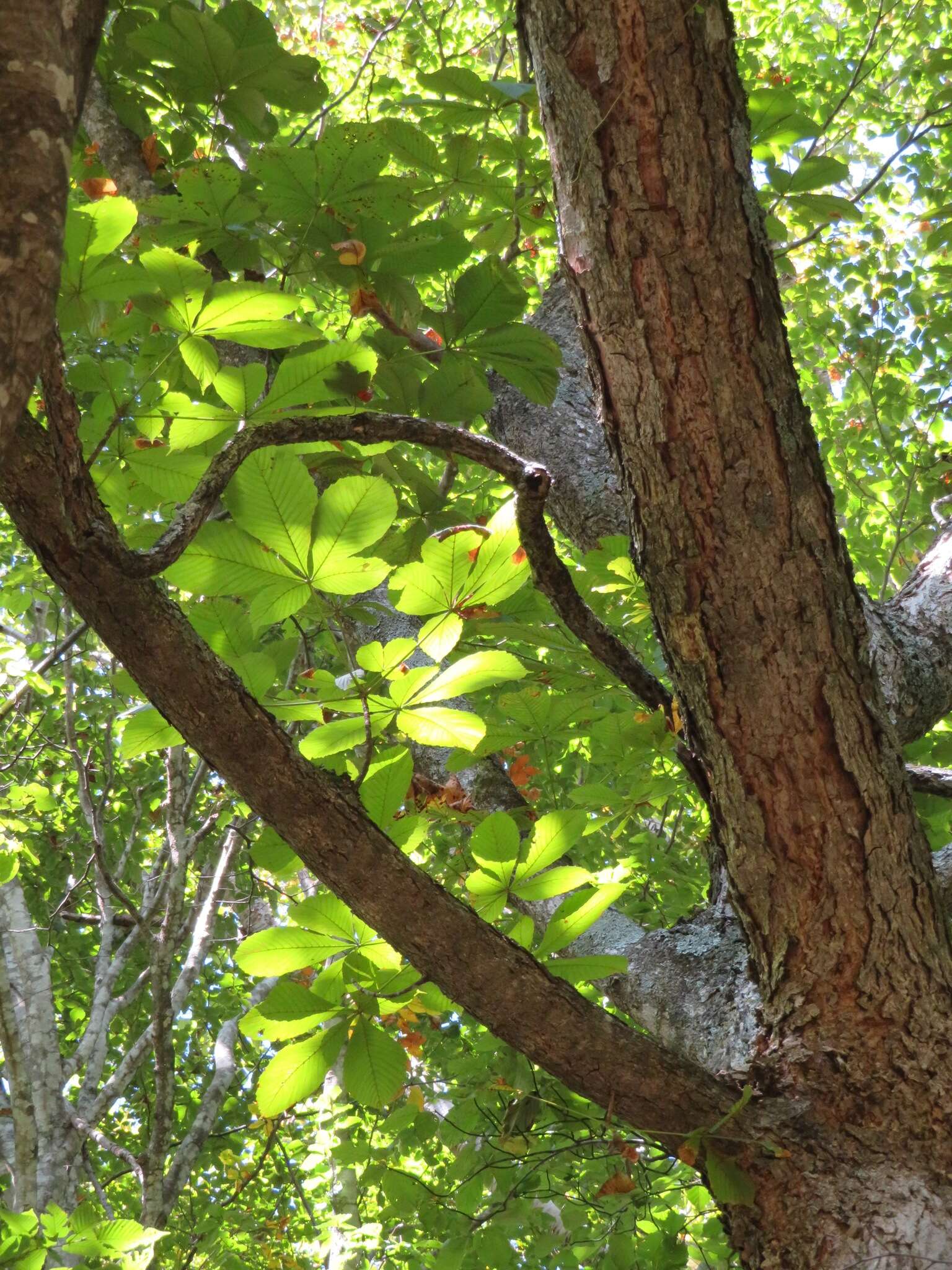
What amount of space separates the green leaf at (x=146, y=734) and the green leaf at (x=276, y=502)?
36 cm

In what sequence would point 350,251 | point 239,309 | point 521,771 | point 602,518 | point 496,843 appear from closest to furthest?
point 239,309 → point 496,843 → point 350,251 → point 521,771 → point 602,518

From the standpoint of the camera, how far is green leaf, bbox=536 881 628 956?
47.5 inches

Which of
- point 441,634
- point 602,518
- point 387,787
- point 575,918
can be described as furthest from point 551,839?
point 602,518

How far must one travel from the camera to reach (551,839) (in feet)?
4.04

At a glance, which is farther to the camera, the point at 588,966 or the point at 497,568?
the point at 588,966

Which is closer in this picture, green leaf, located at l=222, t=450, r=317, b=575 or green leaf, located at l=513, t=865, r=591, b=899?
green leaf, located at l=222, t=450, r=317, b=575

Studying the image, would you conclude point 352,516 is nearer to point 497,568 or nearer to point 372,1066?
point 497,568

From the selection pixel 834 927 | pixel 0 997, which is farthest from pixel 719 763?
pixel 0 997

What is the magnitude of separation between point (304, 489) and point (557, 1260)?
8.78ft

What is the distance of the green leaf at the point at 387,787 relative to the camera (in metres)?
1.13

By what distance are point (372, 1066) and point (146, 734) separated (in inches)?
20.2

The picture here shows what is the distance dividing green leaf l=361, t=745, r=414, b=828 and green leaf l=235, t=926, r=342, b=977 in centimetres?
18

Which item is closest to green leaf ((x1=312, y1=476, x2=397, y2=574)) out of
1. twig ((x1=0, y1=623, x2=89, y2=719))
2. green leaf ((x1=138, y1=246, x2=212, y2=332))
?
green leaf ((x1=138, y1=246, x2=212, y2=332))

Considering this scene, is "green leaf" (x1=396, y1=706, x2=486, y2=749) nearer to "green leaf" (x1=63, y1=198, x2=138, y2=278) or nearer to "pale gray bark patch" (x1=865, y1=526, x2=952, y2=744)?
"green leaf" (x1=63, y1=198, x2=138, y2=278)
